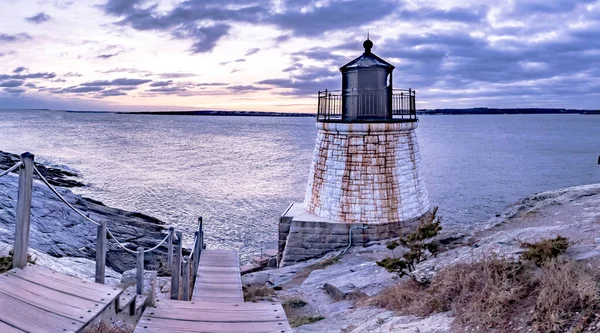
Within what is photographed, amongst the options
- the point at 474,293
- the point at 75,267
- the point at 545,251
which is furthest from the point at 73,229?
the point at 545,251

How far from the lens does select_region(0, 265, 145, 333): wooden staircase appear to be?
3.10 metres

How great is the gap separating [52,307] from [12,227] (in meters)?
11.3

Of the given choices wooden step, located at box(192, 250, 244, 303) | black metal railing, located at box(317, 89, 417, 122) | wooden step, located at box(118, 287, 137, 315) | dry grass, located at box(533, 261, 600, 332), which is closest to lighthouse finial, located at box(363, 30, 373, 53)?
black metal railing, located at box(317, 89, 417, 122)

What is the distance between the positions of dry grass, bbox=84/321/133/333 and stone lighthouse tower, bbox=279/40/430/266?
8930 mm

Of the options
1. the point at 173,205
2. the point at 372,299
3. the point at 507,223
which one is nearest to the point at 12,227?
the point at 372,299

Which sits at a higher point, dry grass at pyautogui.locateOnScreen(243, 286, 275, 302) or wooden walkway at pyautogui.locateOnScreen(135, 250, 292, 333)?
wooden walkway at pyautogui.locateOnScreen(135, 250, 292, 333)

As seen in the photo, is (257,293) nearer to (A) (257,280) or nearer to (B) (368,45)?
(A) (257,280)

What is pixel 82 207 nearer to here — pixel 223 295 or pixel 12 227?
pixel 12 227

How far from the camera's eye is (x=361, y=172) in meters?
13.6

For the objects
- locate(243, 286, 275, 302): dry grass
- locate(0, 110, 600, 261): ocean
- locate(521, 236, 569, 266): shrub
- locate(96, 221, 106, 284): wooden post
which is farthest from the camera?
locate(0, 110, 600, 261): ocean

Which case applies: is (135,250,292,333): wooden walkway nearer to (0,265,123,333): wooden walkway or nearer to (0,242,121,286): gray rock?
(0,265,123,333): wooden walkway

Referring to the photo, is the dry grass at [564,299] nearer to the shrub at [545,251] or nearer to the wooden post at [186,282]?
the shrub at [545,251]

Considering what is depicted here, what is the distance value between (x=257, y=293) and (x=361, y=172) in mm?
5449

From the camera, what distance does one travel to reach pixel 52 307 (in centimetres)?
332
